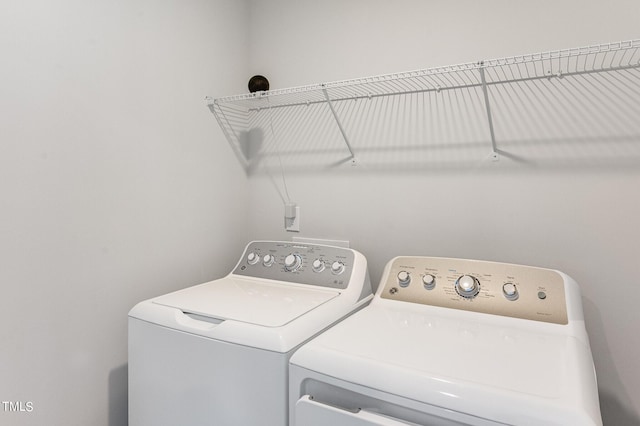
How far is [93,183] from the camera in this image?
125 centimetres

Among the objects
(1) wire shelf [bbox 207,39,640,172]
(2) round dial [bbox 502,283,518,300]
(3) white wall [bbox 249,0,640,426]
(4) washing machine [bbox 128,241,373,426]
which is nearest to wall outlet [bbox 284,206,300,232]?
(3) white wall [bbox 249,0,640,426]

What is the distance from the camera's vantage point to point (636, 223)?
124 centimetres

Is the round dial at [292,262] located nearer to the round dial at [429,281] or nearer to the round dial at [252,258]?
the round dial at [252,258]

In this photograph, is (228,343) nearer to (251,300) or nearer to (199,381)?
(199,381)

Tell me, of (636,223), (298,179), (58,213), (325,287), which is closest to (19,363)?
(58,213)

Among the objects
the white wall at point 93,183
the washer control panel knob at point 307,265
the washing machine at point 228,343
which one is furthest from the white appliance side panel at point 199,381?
the washer control panel knob at point 307,265

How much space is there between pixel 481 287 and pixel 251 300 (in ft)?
2.45

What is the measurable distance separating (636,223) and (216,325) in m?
1.36

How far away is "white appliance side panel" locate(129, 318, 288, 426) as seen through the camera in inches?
36.5

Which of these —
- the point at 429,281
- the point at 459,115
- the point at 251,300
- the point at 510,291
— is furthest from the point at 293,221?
the point at 510,291

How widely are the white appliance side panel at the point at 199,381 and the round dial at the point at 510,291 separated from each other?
2.35 ft

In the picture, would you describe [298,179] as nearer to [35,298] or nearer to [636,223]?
[35,298]

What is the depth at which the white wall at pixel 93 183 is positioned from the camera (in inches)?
42.3

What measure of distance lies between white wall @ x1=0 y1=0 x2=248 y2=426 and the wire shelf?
316 millimetres
